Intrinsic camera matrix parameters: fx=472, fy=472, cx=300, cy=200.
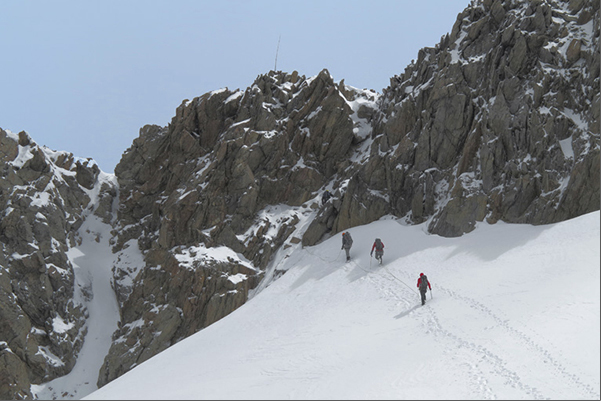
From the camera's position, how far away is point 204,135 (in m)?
55.6

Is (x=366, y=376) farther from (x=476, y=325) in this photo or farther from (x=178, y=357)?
(x=178, y=357)

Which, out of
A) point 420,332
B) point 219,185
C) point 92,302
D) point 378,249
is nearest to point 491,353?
point 420,332

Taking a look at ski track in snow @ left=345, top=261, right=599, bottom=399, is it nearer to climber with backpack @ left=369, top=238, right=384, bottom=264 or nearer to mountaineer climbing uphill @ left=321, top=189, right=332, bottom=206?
climber with backpack @ left=369, top=238, right=384, bottom=264

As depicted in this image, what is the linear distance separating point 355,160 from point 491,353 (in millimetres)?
35391

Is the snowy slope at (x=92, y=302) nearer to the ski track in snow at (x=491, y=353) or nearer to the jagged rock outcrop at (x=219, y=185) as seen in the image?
the jagged rock outcrop at (x=219, y=185)

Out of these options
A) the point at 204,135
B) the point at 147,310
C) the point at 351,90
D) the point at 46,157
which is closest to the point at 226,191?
the point at 204,135

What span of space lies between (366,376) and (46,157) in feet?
172

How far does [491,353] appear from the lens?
655 inches

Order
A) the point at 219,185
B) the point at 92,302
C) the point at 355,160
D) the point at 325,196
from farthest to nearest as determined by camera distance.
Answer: the point at 355,160
the point at 92,302
the point at 219,185
the point at 325,196

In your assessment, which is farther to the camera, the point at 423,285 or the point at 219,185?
the point at 219,185

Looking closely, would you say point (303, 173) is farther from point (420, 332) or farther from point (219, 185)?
point (420, 332)

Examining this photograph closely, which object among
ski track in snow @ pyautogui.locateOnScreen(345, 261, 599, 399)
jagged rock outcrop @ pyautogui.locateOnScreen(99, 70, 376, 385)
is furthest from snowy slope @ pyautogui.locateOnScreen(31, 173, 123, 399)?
ski track in snow @ pyautogui.locateOnScreen(345, 261, 599, 399)

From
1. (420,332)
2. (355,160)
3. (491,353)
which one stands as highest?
(355,160)

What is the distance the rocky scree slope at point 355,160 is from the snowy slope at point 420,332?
501cm
